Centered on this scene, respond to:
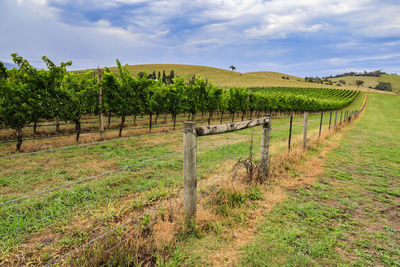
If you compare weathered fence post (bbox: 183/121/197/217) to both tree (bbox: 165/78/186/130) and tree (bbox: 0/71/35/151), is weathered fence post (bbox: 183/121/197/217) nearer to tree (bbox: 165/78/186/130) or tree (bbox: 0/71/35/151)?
tree (bbox: 0/71/35/151)

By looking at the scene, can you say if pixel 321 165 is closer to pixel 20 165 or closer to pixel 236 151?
pixel 236 151

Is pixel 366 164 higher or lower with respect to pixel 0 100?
lower

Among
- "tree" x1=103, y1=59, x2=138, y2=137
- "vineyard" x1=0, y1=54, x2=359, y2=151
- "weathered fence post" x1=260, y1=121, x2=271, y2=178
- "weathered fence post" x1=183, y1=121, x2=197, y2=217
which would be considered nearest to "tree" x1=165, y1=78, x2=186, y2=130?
"vineyard" x1=0, y1=54, x2=359, y2=151

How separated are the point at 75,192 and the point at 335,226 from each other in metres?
4.95

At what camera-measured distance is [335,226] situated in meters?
3.21

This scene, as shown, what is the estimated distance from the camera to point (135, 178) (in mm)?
5523

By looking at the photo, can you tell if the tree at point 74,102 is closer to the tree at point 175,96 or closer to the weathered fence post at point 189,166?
the tree at point 175,96

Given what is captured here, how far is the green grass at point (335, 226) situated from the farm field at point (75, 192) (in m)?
1.86

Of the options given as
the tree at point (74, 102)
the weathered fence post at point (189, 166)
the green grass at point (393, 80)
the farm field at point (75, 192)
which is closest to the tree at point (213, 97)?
the tree at point (74, 102)

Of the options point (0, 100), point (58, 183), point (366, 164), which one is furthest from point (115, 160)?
point (366, 164)

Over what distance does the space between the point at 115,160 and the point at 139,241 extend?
218 inches

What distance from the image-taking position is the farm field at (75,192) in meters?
2.88

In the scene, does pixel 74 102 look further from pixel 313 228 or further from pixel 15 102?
pixel 313 228

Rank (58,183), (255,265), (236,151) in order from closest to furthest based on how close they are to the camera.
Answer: (255,265) < (58,183) < (236,151)
